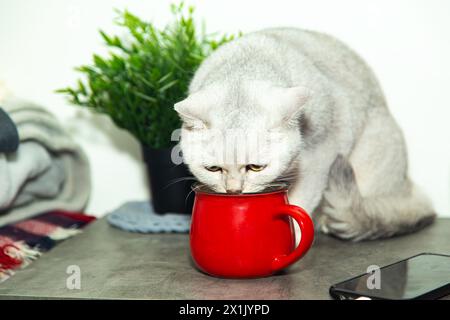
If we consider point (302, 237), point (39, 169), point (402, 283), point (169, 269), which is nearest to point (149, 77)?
point (39, 169)

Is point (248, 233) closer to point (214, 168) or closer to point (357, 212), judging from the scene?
point (214, 168)

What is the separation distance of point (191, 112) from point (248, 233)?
343 mm

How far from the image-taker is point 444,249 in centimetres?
141

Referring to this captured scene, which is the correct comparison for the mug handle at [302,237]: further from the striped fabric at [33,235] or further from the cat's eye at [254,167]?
the striped fabric at [33,235]

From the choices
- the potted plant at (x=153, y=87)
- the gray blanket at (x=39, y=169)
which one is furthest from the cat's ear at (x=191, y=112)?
the gray blanket at (x=39, y=169)

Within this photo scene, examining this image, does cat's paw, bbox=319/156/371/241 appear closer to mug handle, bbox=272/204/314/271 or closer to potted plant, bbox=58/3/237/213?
mug handle, bbox=272/204/314/271

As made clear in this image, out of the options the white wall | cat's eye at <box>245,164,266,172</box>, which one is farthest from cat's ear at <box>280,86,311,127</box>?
the white wall

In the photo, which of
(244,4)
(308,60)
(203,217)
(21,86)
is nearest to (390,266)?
(203,217)

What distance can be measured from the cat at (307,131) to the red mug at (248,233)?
0.14m

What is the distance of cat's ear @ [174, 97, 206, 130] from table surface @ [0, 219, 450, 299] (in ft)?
1.15

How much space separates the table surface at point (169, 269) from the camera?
1104 millimetres

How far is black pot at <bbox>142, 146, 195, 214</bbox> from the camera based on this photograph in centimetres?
173

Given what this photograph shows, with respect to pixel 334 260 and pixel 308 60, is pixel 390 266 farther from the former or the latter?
pixel 308 60

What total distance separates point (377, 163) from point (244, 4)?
762mm
